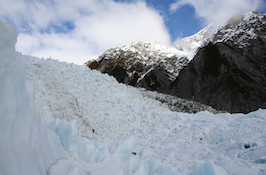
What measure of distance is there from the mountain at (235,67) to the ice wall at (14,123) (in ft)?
53.0

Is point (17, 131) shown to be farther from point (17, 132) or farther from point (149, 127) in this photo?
point (149, 127)

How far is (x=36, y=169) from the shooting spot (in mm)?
1283

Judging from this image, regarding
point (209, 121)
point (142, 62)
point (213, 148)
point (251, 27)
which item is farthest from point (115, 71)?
point (213, 148)

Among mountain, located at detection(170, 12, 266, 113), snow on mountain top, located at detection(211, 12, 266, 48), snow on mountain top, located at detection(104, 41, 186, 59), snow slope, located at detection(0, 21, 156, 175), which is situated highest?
snow on mountain top, located at detection(104, 41, 186, 59)

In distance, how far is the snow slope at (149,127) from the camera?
3100mm

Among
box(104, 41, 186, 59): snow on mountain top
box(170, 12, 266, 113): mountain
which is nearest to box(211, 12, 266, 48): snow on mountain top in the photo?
box(170, 12, 266, 113): mountain

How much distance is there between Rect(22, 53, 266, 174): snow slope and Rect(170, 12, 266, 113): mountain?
374 inches

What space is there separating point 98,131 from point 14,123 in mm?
4982

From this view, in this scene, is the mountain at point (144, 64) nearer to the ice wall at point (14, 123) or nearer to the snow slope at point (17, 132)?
the snow slope at point (17, 132)

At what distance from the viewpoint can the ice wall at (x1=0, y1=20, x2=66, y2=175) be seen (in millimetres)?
1062

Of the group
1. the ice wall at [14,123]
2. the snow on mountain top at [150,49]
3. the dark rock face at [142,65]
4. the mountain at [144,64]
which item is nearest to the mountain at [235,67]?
the dark rock face at [142,65]

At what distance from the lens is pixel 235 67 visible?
14.7 m

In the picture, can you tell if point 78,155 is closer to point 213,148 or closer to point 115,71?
point 213,148

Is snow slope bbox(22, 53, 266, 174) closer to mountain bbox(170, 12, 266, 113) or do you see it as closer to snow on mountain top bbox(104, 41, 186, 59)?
mountain bbox(170, 12, 266, 113)
